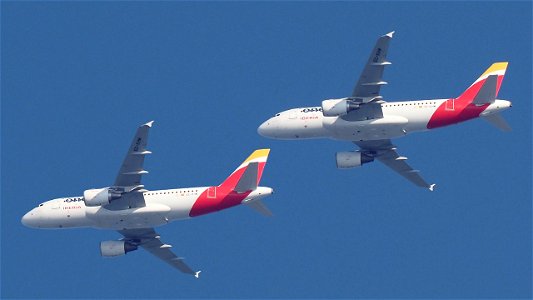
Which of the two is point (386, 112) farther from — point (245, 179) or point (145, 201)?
point (145, 201)

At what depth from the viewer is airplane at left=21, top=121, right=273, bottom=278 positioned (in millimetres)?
153000

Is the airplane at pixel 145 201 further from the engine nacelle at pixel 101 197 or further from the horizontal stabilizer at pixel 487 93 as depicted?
the horizontal stabilizer at pixel 487 93

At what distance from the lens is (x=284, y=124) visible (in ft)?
530

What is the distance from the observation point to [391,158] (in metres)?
165

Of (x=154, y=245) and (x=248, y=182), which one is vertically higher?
(x=248, y=182)

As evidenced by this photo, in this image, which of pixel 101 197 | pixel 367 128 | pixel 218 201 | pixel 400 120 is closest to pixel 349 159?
pixel 367 128

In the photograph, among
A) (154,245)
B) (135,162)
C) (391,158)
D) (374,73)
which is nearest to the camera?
(135,162)

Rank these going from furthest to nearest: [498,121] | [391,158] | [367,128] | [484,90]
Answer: [391,158], [367,128], [498,121], [484,90]

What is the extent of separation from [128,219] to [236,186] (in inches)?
407

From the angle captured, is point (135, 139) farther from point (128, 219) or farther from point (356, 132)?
point (356, 132)

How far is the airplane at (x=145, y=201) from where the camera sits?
502 feet

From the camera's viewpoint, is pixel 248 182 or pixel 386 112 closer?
pixel 248 182

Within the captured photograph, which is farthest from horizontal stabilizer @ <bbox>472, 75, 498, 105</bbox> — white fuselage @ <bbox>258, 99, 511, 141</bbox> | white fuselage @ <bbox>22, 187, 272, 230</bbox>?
white fuselage @ <bbox>22, 187, 272, 230</bbox>

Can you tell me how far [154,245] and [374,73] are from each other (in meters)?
28.0
